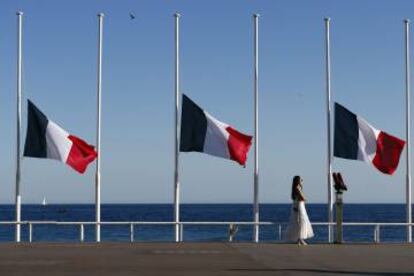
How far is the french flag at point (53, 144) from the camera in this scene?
29250 mm

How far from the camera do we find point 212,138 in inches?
1178

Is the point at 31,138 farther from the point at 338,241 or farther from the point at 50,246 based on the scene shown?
the point at 338,241

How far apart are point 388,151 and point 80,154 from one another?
32.6ft

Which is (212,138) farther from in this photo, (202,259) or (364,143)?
(202,259)

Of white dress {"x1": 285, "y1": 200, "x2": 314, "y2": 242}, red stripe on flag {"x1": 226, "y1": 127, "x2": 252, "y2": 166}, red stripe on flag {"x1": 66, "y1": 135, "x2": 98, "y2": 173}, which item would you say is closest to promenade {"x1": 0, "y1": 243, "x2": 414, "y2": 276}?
white dress {"x1": 285, "y1": 200, "x2": 314, "y2": 242}

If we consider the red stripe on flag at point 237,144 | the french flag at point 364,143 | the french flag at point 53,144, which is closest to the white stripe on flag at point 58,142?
the french flag at point 53,144

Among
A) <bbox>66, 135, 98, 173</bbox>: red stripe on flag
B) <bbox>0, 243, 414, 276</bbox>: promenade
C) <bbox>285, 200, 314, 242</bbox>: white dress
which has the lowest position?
<bbox>0, 243, 414, 276</bbox>: promenade

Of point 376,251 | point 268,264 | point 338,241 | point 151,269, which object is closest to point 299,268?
point 268,264

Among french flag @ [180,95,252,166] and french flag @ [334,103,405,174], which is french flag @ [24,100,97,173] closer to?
french flag @ [180,95,252,166]

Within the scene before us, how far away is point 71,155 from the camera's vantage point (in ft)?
96.2

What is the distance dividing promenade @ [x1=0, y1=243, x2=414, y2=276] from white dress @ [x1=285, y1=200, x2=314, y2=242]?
402mm

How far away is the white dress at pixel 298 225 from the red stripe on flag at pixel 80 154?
27.6 ft

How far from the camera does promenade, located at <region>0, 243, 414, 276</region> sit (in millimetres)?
16234

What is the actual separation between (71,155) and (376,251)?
1160 cm
